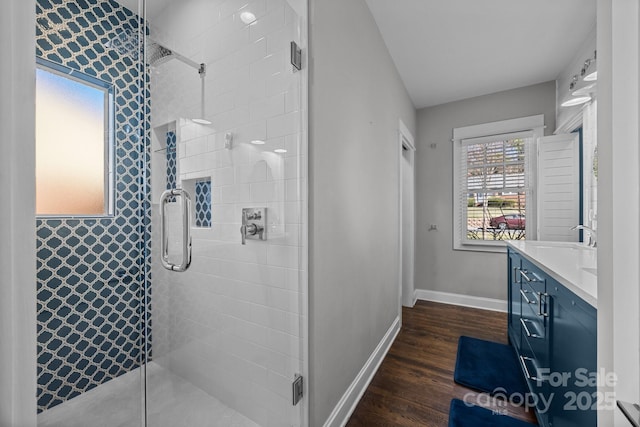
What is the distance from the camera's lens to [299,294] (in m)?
1.38

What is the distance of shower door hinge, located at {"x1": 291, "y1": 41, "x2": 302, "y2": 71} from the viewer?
52.9 inches

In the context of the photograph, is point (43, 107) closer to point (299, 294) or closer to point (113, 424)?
point (113, 424)

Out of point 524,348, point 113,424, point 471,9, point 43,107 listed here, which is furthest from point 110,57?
point 524,348

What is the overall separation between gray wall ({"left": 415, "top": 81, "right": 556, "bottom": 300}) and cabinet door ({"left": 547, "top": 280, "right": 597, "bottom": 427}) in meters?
2.44

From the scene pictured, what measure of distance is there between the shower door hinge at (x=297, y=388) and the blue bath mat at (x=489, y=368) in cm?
131

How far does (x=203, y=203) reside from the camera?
1.11m

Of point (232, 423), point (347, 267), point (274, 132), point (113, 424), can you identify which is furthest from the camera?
point (347, 267)

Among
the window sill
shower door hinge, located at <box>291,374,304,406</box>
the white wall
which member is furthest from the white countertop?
the window sill

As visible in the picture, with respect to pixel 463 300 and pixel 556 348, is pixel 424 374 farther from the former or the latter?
pixel 463 300

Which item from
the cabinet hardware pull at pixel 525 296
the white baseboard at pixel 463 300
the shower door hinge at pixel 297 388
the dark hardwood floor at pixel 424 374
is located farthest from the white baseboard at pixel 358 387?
the white baseboard at pixel 463 300

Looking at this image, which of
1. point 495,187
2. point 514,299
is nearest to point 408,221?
point 495,187

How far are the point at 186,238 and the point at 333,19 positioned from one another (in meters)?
1.44

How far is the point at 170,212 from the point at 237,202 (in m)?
0.34

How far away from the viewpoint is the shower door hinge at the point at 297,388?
4.37 feet
